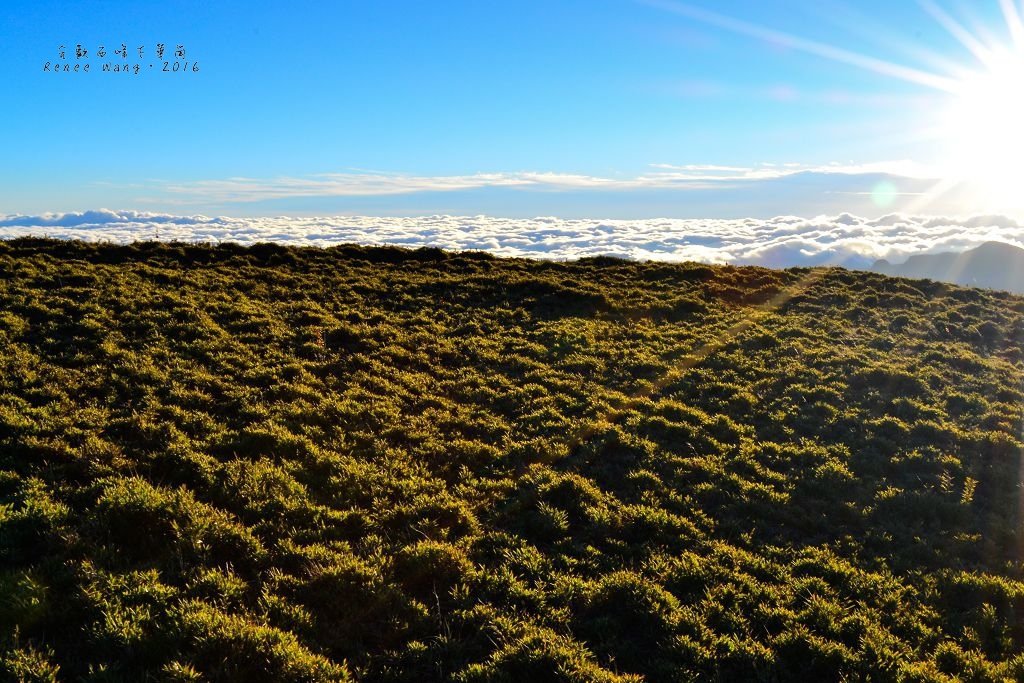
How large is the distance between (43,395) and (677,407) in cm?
1590

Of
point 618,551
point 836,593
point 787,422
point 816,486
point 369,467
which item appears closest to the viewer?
point 836,593

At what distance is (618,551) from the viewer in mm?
9242

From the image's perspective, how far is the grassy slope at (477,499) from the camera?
6.85m

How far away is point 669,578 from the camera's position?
8578mm

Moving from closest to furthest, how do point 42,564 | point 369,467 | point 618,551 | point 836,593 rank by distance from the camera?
point 42,564, point 836,593, point 618,551, point 369,467

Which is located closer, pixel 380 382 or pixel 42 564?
pixel 42 564

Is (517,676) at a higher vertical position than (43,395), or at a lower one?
lower

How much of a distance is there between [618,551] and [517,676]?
331 cm

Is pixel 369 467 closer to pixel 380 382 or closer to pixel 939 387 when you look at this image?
pixel 380 382

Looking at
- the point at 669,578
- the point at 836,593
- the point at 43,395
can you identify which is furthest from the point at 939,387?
the point at 43,395

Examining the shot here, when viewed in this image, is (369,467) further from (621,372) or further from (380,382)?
(621,372)

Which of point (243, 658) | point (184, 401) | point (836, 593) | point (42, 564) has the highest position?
point (184, 401)

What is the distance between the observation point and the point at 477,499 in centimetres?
1054

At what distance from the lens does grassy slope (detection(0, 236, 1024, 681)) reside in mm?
6852
